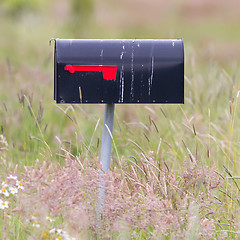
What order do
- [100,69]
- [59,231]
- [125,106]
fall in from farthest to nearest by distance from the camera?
[125,106] → [100,69] → [59,231]

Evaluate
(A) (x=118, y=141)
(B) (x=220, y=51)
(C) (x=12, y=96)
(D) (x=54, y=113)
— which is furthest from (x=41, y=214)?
(B) (x=220, y=51)

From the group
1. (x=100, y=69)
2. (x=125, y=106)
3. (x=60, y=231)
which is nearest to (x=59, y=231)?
(x=60, y=231)

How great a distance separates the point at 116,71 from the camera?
113 inches

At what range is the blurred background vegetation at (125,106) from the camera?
153 inches

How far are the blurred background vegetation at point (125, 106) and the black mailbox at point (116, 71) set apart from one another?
0.24 metres

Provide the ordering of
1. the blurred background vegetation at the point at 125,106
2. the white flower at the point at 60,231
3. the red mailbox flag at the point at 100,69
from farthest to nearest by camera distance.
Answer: the blurred background vegetation at the point at 125,106, the red mailbox flag at the point at 100,69, the white flower at the point at 60,231

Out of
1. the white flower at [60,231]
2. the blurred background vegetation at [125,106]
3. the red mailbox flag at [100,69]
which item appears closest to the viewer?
the white flower at [60,231]

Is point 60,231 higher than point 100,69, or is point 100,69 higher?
point 100,69

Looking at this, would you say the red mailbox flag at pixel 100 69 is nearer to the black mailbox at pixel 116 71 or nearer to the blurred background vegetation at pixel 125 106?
the black mailbox at pixel 116 71

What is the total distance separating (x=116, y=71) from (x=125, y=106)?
3.98 metres

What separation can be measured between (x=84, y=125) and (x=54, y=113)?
0.44 meters

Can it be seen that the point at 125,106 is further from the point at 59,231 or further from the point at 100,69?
the point at 59,231

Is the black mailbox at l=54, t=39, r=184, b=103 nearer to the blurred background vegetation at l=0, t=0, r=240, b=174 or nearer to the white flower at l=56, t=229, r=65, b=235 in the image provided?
the blurred background vegetation at l=0, t=0, r=240, b=174

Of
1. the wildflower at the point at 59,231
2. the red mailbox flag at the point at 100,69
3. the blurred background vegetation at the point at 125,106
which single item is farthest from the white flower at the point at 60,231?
the red mailbox flag at the point at 100,69
